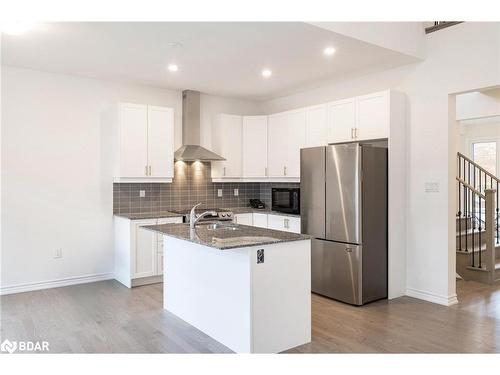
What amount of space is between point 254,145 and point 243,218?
45.6 inches

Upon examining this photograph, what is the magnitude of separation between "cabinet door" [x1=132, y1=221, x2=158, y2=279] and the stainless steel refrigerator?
203 centimetres

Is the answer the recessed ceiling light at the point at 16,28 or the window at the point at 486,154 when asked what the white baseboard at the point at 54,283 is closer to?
the recessed ceiling light at the point at 16,28

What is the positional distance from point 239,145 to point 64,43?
2.96 m

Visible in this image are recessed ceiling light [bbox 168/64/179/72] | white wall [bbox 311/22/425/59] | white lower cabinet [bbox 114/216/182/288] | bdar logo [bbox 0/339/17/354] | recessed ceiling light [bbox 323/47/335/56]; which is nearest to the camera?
bdar logo [bbox 0/339/17/354]

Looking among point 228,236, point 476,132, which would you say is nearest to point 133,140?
point 228,236

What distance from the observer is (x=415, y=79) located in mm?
4555

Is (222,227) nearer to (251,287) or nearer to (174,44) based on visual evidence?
(251,287)

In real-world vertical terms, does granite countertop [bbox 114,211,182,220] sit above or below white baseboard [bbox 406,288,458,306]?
above

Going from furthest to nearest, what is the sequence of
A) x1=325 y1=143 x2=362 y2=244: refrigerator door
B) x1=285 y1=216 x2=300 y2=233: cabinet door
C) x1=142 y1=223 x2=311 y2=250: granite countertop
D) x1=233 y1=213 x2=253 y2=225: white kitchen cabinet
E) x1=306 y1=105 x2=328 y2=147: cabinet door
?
1. x1=233 y1=213 x2=253 y2=225: white kitchen cabinet
2. x1=285 y1=216 x2=300 y2=233: cabinet door
3. x1=306 y1=105 x2=328 y2=147: cabinet door
4. x1=325 y1=143 x2=362 y2=244: refrigerator door
5. x1=142 y1=223 x2=311 y2=250: granite countertop

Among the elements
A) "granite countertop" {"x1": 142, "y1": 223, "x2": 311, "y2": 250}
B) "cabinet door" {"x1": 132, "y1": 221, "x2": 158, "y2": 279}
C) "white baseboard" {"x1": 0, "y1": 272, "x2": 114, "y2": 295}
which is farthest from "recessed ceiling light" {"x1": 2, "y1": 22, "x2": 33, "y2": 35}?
"white baseboard" {"x1": 0, "y1": 272, "x2": 114, "y2": 295}

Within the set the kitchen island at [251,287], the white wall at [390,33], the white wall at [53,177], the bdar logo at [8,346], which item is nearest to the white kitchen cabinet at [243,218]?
the white wall at [53,177]

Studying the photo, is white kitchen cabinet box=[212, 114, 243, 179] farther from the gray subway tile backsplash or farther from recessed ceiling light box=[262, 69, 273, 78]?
recessed ceiling light box=[262, 69, 273, 78]

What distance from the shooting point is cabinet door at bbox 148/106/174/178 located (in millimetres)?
5289
